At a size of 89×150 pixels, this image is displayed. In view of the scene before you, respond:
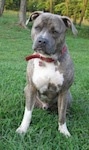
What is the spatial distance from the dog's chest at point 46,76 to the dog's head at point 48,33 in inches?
8.1

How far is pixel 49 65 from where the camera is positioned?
4.04 meters

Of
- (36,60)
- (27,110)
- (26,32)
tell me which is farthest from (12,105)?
(26,32)

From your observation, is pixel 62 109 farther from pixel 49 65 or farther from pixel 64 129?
pixel 49 65

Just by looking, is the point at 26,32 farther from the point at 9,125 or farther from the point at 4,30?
the point at 9,125

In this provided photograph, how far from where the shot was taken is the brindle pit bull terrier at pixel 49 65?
3809 mm

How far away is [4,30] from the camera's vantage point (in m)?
19.5

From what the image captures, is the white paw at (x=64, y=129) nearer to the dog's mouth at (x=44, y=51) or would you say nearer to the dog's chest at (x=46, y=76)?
the dog's chest at (x=46, y=76)

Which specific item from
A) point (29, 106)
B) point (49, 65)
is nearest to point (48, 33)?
point (49, 65)

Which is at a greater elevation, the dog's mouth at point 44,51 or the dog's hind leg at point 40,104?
the dog's mouth at point 44,51

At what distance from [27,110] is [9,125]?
0.84ft

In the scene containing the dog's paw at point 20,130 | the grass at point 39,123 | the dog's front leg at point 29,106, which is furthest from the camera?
the dog's front leg at point 29,106

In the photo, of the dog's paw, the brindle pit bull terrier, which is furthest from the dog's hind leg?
the dog's paw

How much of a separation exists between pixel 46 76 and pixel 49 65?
0.40 feet

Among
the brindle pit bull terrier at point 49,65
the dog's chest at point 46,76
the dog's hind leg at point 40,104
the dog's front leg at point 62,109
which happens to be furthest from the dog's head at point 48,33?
the dog's hind leg at point 40,104
